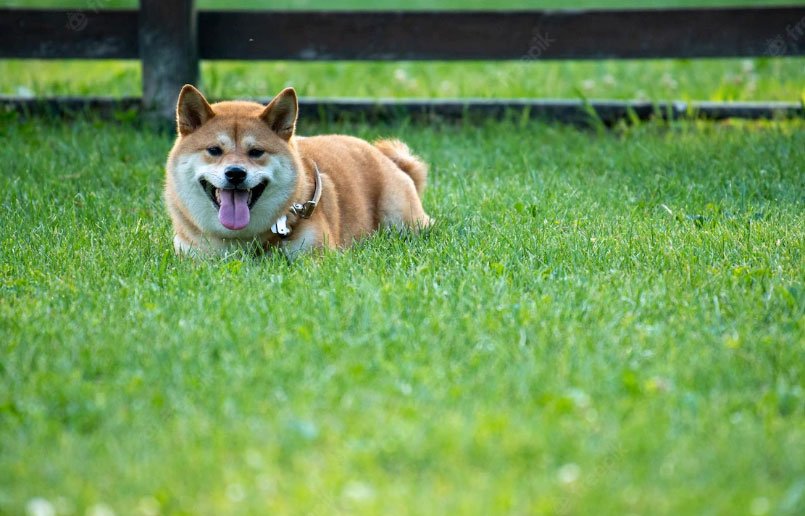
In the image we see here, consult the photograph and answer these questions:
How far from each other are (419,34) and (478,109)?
2.48 feet

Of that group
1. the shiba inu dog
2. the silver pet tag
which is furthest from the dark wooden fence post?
the silver pet tag

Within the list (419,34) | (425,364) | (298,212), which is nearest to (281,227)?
(298,212)

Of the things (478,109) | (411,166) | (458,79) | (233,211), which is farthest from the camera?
(458,79)

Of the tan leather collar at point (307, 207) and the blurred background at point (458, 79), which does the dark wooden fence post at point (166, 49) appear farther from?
the tan leather collar at point (307, 207)

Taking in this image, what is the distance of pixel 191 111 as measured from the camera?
424cm

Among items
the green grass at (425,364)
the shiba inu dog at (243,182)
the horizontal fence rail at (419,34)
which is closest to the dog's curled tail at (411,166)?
the green grass at (425,364)

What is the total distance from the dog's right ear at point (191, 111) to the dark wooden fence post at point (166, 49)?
272 centimetres

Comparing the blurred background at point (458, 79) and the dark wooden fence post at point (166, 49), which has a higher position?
the dark wooden fence post at point (166, 49)

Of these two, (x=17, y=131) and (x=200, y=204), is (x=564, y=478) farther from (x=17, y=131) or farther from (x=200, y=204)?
(x=17, y=131)

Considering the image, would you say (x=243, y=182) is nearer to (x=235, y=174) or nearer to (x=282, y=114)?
(x=235, y=174)

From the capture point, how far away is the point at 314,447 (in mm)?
2434

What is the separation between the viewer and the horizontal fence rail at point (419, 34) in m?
6.99

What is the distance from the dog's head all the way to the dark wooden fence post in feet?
9.08

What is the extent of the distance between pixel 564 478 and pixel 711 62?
8880 millimetres
